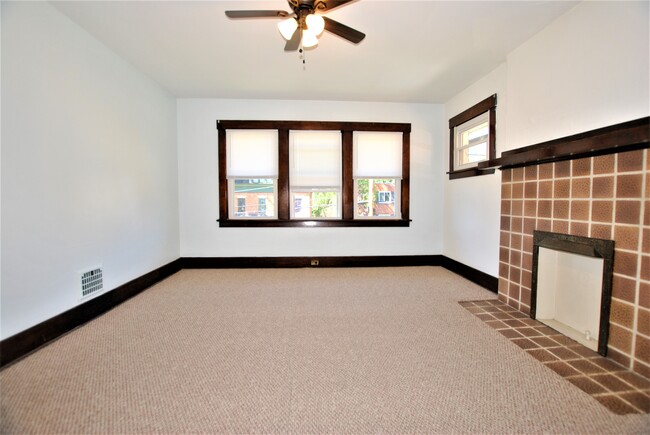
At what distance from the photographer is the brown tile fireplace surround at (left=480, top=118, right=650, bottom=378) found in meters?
1.76

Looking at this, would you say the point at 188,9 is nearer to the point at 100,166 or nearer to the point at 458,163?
the point at 100,166

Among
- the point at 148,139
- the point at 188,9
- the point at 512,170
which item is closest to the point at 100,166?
the point at 148,139

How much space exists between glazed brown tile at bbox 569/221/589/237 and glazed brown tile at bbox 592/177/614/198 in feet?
0.77

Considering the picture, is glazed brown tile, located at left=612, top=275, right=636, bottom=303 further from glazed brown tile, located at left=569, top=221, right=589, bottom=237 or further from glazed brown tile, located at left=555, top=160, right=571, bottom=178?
glazed brown tile, located at left=555, top=160, right=571, bottom=178

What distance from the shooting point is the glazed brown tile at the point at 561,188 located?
7.49 ft

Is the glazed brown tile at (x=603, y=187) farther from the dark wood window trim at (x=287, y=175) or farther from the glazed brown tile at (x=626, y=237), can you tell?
the dark wood window trim at (x=287, y=175)

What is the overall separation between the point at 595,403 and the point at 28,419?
298cm

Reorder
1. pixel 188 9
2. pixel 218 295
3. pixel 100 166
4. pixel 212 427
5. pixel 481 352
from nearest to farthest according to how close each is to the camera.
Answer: pixel 212 427
pixel 481 352
pixel 188 9
pixel 100 166
pixel 218 295

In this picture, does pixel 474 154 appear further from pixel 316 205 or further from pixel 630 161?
pixel 316 205

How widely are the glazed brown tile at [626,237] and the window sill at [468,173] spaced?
62.3 inches

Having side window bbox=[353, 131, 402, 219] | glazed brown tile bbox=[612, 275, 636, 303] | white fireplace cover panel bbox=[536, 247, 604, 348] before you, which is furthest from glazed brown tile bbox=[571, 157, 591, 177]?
side window bbox=[353, 131, 402, 219]

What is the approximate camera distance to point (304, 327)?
2404mm

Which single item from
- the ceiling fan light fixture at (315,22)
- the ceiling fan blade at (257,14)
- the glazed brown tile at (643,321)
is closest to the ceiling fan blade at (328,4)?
the ceiling fan light fixture at (315,22)

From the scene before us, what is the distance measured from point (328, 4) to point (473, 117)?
8.88 feet
